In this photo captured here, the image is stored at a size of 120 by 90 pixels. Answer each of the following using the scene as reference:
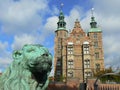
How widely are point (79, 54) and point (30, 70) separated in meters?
52.9

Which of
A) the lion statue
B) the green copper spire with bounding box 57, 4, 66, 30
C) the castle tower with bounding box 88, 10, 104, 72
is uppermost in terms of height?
the green copper spire with bounding box 57, 4, 66, 30

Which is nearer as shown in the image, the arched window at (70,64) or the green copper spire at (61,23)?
the arched window at (70,64)

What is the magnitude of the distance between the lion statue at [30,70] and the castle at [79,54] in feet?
164

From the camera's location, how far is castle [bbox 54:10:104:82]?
54344mm

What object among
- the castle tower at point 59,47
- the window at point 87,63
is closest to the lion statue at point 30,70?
the castle tower at point 59,47

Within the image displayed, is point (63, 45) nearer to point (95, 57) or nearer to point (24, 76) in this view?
point (95, 57)

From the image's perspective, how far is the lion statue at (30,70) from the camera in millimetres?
3102

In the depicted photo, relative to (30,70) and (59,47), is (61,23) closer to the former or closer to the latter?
(59,47)

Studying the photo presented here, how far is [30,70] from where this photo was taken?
10.6 feet

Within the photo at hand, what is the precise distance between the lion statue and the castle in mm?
50073

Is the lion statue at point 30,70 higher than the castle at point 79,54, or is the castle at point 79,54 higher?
the castle at point 79,54

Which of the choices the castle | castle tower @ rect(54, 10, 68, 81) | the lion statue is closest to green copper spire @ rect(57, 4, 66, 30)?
castle tower @ rect(54, 10, 68, 81)

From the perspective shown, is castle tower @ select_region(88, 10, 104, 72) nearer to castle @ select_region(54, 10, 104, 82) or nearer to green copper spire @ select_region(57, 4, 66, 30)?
castle @ select_region(54, 10, 104, 82)

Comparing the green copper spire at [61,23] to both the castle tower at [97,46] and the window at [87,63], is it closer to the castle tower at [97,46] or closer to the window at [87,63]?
the castle tower at [97,46]
